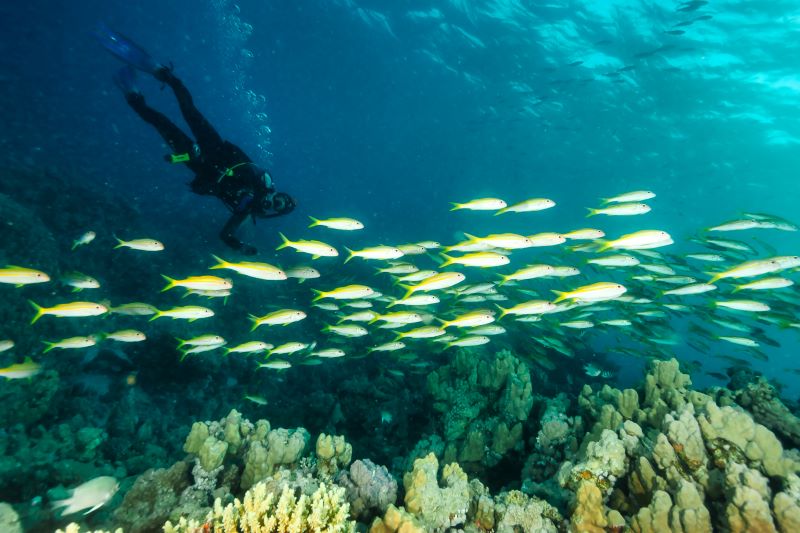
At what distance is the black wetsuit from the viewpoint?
26.2 feet

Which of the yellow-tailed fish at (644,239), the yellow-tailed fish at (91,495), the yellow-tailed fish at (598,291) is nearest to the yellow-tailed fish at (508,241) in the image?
the yellow-tailed fish at (598,291)

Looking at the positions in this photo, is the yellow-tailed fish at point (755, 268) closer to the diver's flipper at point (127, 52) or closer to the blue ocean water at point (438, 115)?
the blue ocean water at point (438, 115)

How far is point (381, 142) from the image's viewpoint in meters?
60.9

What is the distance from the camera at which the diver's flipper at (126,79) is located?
1020cm

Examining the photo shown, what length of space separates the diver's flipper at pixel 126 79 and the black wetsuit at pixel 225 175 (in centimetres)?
149

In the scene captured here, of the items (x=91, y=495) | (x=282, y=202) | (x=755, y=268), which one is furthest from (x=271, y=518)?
(x=755, y=268)

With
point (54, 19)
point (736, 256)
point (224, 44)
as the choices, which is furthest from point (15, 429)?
point (54, 19)

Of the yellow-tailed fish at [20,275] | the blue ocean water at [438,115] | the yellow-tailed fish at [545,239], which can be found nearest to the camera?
the yellow-tailed fish at [20,275]

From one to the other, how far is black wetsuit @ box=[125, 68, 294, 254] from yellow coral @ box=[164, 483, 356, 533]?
5972mm

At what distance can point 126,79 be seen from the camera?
10.5 metres

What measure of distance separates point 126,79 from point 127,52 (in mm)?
957

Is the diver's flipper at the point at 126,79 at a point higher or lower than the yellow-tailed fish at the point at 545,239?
higher

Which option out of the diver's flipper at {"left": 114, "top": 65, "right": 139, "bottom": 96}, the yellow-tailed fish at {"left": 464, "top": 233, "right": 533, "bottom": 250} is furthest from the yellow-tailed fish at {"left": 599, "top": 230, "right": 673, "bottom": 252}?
the diver's flipper at {"left": 114, "top": 65, "right": 139, "bottom": 96}

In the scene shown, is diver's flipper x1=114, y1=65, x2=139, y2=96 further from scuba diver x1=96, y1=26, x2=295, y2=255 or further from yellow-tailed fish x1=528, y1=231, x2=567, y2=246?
yellow-tailed fish x1=528, y1=231, x2=567, y2=246
